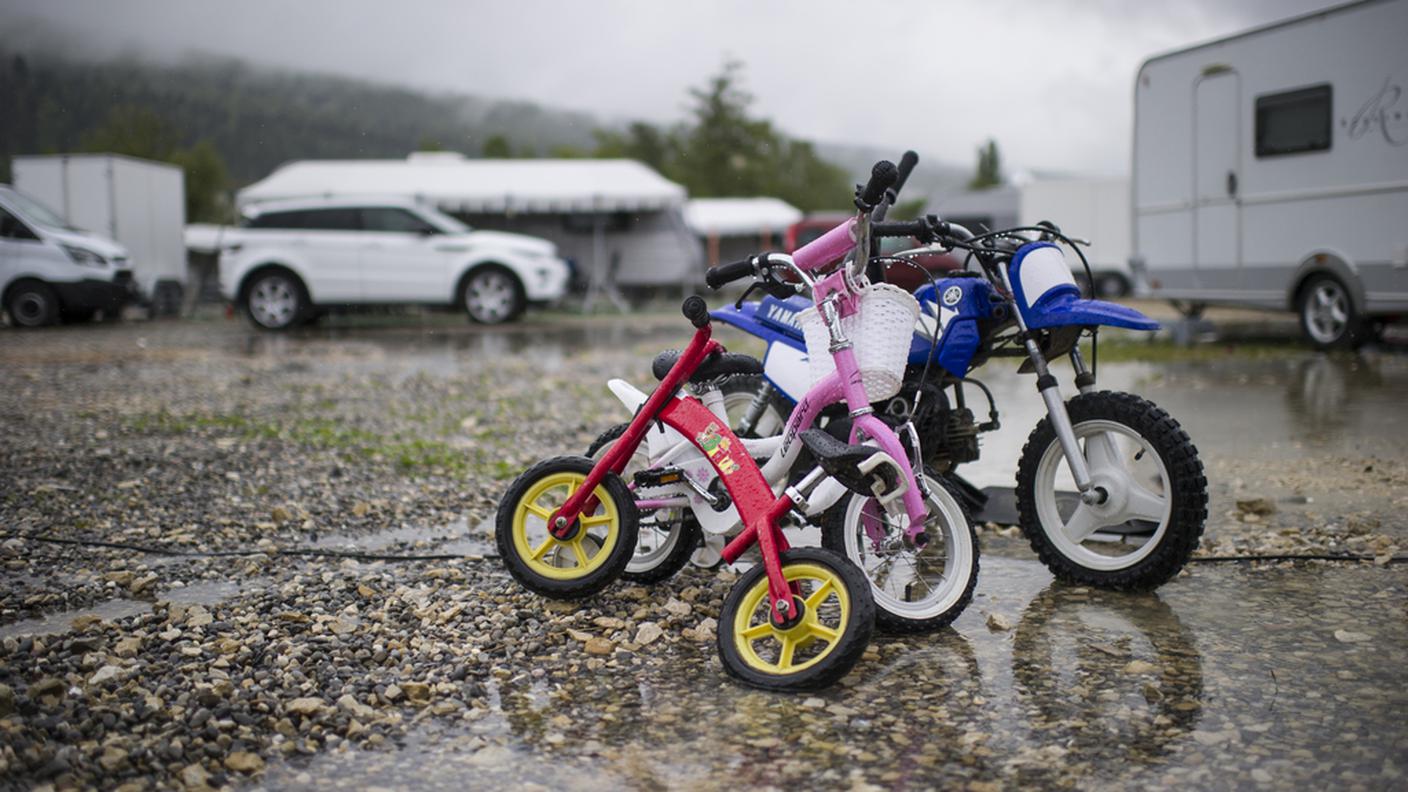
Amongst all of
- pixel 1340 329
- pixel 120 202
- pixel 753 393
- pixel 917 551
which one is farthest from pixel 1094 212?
pixel 917 551

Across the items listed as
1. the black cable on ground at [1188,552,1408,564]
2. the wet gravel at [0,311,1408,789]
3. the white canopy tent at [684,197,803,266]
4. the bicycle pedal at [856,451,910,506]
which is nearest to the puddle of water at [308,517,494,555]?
the wet gravel at [0,311,1408,789]

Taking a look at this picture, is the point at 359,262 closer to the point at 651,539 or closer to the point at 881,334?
the point at 651,539

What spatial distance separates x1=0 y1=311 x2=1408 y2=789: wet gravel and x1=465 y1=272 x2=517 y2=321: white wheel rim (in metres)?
11.8

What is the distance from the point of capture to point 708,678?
346 centimetres

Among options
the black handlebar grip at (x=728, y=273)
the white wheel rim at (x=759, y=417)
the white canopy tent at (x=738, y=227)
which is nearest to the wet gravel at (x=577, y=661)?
the white wheel rim at (x=759, y=417)

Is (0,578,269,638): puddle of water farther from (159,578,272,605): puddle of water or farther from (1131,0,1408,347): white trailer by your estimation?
(1131,0,1408,347): white trailer

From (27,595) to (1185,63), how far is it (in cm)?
1278

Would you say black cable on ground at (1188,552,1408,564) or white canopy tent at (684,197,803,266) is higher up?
white canopy tent at (684,197,803,266)

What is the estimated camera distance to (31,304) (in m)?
17.9

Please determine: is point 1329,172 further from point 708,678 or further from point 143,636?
point 143,636

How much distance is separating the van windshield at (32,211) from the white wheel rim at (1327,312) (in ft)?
57.9

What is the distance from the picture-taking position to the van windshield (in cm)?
1794

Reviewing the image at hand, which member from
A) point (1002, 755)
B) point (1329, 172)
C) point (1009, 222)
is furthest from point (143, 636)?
point (1009, 222)

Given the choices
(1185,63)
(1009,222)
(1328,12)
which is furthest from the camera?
(1009,222)
